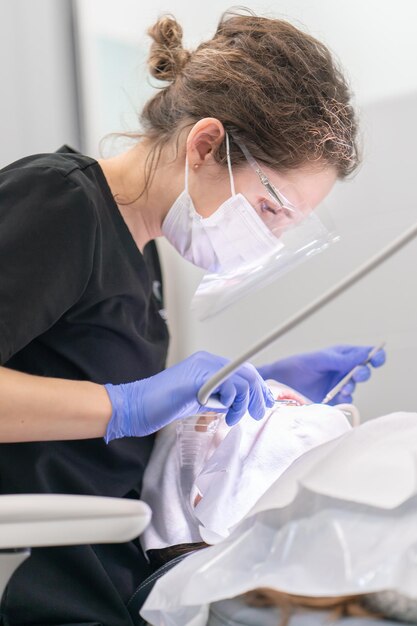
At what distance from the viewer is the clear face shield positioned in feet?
4.46

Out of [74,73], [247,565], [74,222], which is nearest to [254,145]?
[74,222]

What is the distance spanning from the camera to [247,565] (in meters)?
0.93

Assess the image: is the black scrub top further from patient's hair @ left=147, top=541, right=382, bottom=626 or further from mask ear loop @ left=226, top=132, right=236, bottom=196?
patient's hair @ left=147, top=541, right=382, bottom=626

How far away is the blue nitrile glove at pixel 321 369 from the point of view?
1.75 metres

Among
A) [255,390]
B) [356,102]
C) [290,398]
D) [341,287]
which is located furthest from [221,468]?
[356,102]

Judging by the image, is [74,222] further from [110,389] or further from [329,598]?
[329,598]

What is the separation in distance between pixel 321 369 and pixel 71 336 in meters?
0.64

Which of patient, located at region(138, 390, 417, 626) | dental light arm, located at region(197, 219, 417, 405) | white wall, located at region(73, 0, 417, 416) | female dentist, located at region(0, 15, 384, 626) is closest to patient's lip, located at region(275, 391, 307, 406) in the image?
patient, located at region(138, 390, 417, 626)

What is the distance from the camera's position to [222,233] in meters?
1.41

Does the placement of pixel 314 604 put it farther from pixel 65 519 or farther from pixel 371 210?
pixel 371 210

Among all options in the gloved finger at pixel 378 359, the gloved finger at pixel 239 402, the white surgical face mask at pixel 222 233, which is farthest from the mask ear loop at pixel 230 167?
the gloved finger at pixel 378 359

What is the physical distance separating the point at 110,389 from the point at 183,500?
27 cm

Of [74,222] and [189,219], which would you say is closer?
[74,222]

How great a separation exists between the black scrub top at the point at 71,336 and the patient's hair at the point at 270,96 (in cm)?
21
